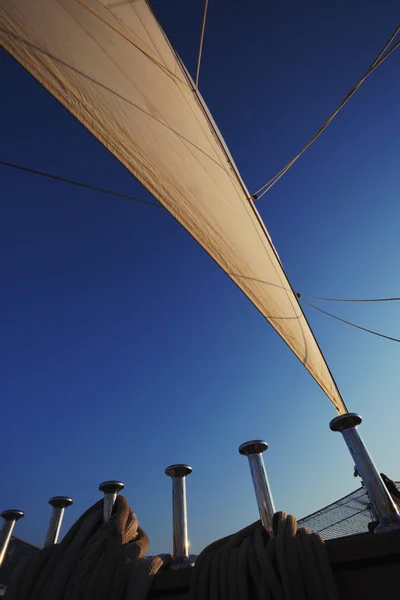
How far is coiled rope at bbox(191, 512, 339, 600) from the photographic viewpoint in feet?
2.87

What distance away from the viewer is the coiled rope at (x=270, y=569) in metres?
0.87

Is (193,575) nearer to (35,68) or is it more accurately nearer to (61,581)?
(61,581)

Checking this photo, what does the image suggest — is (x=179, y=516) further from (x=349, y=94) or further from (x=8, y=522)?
(x=349, y=94)

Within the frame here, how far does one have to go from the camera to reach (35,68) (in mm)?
2775

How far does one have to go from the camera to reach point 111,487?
1.75 m

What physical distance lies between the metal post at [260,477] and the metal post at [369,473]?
1.26 feet

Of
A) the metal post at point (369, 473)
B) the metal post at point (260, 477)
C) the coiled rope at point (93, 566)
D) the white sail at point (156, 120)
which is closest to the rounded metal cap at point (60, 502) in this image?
the coiled rope at point (93, 566)

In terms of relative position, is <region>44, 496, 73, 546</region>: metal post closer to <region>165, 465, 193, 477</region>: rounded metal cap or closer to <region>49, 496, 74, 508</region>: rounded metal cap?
<region>49, 496, 74, 508</region>: rounded metal cap

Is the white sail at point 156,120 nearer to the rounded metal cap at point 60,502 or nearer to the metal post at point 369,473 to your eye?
the rounded metal cap at point 60,502

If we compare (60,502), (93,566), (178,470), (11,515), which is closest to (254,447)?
(178,470)

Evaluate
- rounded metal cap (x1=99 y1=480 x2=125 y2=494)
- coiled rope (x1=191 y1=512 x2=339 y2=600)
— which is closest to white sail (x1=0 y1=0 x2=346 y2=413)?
rounded metal cap (x1=99 y1=480 x2=125 y2=494)

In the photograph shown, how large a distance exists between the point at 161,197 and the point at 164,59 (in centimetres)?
259

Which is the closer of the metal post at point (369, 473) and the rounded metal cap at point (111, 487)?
the metal post at point (369, 473)

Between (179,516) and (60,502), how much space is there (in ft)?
3.32
